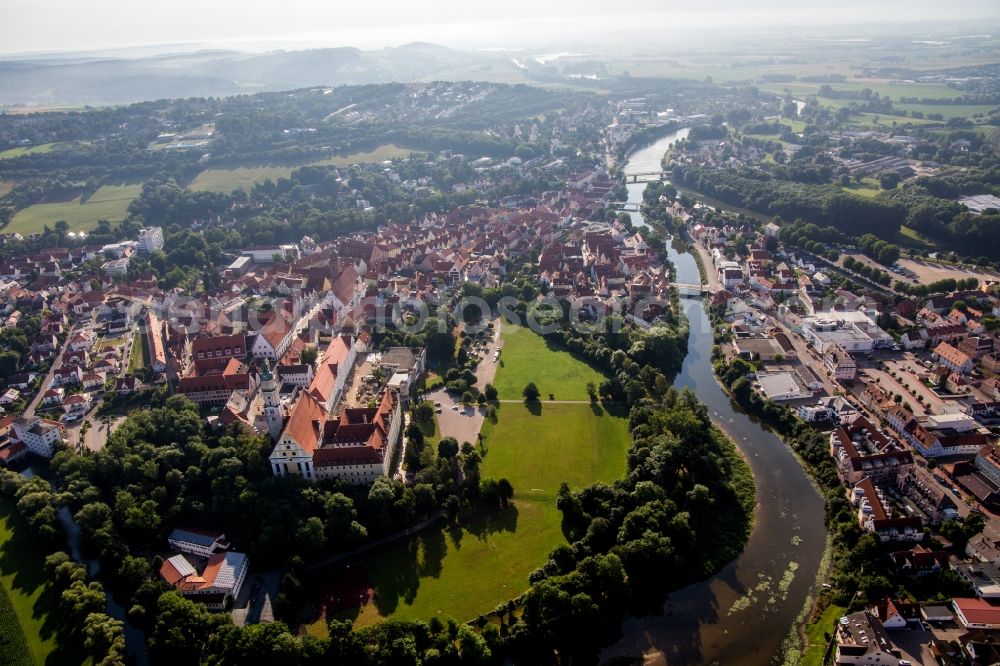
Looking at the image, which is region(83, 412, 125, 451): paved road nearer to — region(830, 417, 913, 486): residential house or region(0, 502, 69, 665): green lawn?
region(0, 502, 69, 665): green lawn

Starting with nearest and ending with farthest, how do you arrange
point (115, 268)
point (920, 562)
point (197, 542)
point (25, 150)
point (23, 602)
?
point (920, 562), point (23, 602), point (197, 542), point (115, 268), point (25, 150)

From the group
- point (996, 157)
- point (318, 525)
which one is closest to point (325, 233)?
Result: point (318, 525)

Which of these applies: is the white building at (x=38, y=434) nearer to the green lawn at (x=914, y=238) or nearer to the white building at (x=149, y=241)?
the white building at (x=149, y=241)

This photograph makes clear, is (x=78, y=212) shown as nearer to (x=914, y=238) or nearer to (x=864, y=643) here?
(x=864, y=643)

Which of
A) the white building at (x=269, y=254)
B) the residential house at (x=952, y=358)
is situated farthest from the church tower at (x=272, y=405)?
the residential house at (x=952, y=358)

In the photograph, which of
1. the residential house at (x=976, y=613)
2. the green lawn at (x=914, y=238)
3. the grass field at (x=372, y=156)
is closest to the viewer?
the residential house at (x=976, y=613)

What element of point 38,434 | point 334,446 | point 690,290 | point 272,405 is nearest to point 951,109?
point 690,290

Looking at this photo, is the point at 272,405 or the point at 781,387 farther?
the point at 781,387
